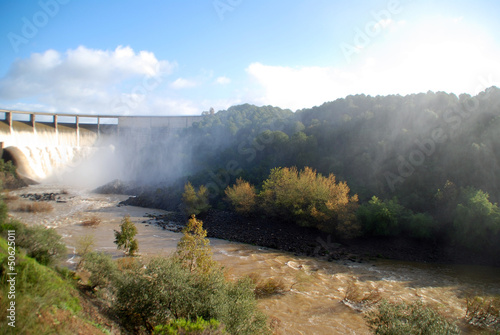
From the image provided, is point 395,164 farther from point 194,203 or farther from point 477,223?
point 194,203

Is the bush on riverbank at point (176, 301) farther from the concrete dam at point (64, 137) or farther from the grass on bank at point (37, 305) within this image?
the concrete dam at point (64, 137)

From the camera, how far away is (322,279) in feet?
66.0

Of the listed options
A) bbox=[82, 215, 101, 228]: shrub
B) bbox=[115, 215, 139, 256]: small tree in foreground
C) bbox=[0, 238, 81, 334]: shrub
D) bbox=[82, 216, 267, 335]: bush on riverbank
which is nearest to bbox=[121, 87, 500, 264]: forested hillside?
bbox=[82, 215, 101, 228]: shrub

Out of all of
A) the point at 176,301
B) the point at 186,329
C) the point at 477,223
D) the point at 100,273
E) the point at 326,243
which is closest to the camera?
the point at 186,329

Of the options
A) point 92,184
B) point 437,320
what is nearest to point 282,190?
point 437,320

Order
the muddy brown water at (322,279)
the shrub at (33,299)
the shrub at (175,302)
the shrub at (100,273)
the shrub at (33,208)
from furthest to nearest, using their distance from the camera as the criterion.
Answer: the shrub at (33,208) < the muddy brown water at (322,279) < the shrub at (100,273) < the shrub at (175,302) < the shrub at (33,299)

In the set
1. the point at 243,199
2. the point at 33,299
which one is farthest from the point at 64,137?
the point at 33,299

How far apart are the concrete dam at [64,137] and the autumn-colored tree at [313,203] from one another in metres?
57.4

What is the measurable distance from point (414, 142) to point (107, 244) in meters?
39.3

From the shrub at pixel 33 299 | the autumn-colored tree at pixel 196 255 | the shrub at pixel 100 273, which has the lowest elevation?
the shrub at pixel 100 273

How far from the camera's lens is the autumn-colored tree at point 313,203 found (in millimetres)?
29484

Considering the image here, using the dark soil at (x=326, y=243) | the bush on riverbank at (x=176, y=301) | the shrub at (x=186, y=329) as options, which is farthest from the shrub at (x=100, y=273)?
the dark soil at (x=326, y=243)

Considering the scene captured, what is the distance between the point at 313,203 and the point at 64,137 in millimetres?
69322

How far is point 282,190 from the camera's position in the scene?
33688 millimetres
